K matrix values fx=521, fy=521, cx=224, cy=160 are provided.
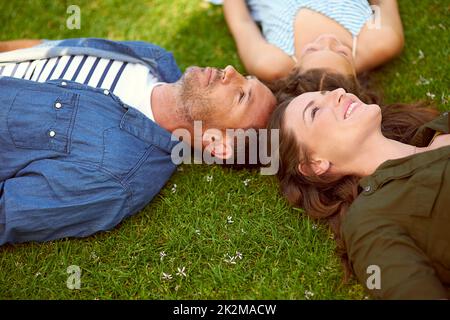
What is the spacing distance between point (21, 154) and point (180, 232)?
126 centimetres

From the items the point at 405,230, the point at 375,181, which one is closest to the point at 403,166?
the point at 375,181

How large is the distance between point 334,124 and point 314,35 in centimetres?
170

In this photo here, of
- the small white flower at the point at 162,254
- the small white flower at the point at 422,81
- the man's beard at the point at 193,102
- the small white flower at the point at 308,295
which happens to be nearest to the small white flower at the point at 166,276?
the small white flower at the point at 162,254

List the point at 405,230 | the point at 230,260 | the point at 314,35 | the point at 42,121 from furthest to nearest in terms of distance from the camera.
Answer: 1. the point at 314,35
2. the point at 42,121
3. the point at 230,260
4. the point at 405,230

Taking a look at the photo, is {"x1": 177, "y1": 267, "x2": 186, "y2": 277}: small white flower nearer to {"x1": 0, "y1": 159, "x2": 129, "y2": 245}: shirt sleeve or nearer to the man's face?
{"x1": 0, "y1": 159, "x2": 129, "y2": 245}: shirt sleeve

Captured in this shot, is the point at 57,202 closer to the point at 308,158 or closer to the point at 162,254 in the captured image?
the point at 162,254

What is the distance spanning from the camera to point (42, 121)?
374 centimetres

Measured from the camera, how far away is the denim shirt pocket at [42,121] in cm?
370

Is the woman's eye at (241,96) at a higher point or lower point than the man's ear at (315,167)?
higher

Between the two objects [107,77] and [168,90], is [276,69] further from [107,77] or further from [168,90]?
[107,77]

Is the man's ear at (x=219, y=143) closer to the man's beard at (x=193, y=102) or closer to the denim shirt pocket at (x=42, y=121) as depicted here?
the man's beard at (x=193, y=102)

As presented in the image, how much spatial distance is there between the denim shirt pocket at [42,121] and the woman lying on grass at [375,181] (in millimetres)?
1490

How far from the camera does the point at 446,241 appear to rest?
293 cm
